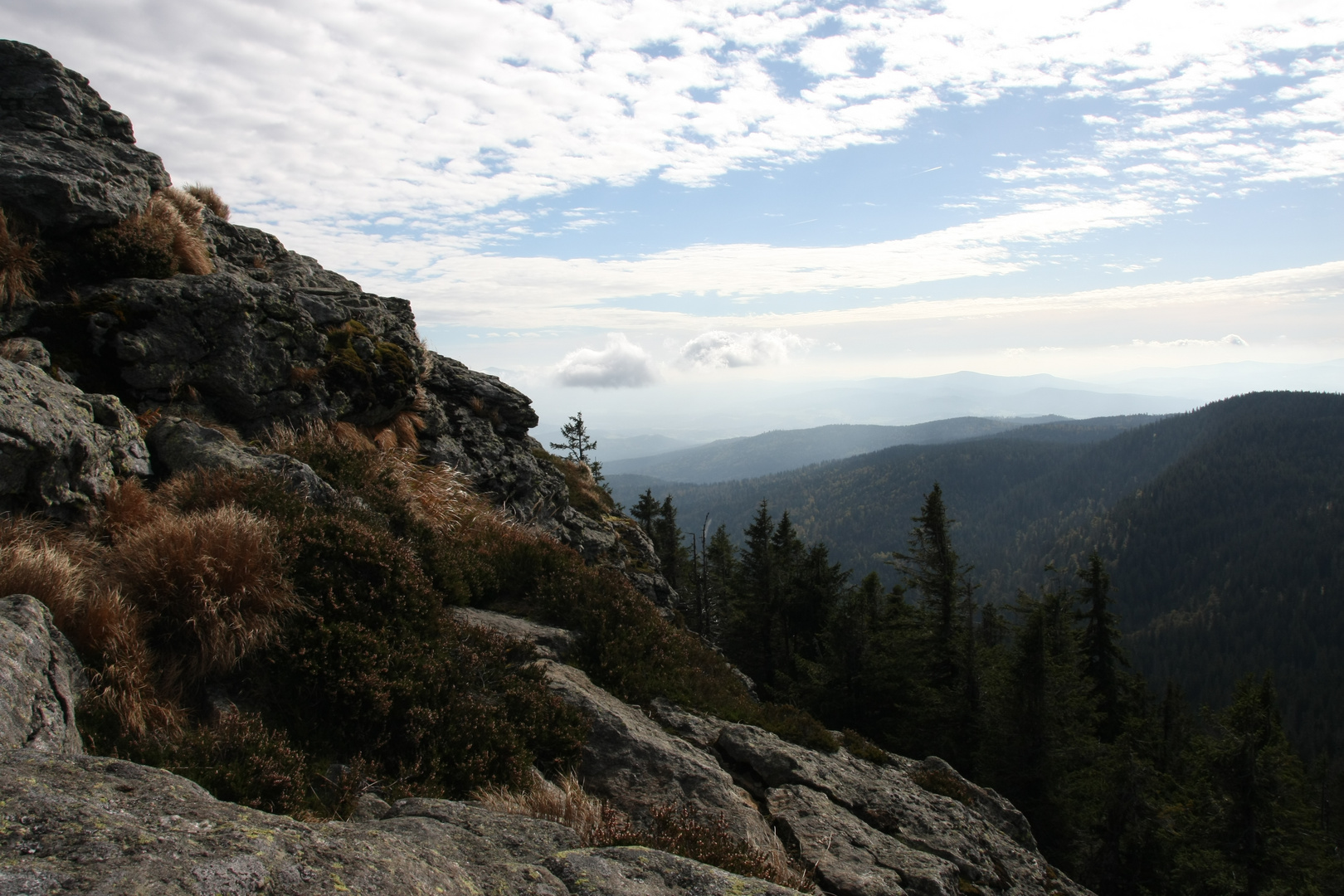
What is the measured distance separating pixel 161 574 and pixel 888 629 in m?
29.1

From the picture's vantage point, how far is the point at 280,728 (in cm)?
518

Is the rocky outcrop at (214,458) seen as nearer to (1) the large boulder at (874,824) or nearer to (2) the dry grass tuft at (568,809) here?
(2) the dry grass tuft at (568,809)

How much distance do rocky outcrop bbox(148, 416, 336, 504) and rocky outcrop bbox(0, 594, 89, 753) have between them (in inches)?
142

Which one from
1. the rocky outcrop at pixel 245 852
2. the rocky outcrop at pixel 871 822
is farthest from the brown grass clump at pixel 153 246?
the rocky outcrop at pixel 871 822

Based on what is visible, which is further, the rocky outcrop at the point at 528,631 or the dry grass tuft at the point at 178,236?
the dry grass tuft at the point at 178,236

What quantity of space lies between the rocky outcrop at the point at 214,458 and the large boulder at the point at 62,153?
14.4 ft

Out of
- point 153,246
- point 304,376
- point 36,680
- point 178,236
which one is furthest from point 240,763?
point 178,236

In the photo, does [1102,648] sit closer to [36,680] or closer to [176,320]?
[176,320]

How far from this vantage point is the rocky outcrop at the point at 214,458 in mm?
8289

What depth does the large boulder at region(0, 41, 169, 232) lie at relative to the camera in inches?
402

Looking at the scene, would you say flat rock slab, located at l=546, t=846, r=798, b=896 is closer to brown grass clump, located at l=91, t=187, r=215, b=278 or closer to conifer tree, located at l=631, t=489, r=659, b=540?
brown grass clump, located at l=91, t=187, r=215, b=278

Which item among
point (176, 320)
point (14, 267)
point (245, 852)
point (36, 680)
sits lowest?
point (245, 852)

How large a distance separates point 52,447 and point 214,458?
6.78ft

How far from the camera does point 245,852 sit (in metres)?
2.80
